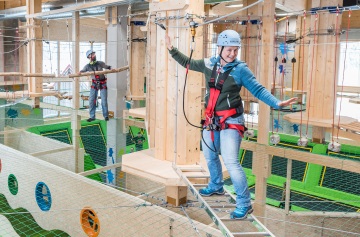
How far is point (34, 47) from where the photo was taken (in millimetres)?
5945

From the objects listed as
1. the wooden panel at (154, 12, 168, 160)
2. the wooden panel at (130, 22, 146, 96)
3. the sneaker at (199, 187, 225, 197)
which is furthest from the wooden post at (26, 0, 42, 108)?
the sneaker at (199, 187, 225, 197)

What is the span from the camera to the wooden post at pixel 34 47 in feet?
19.5

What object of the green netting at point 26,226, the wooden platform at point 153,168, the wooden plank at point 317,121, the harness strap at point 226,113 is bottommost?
the green netting at point 26,226

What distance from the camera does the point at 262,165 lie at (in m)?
4.23

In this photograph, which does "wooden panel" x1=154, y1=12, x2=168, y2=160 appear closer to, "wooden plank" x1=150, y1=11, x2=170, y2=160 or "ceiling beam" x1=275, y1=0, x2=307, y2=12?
"wooden plank" x1=150, y1=11, x2=170, y2=160

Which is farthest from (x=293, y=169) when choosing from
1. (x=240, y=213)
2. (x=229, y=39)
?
(x=229, y=39)

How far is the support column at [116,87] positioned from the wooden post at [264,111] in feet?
7.93

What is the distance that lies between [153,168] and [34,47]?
13.2 ft

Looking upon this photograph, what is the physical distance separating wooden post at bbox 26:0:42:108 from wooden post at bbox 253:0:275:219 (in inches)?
139

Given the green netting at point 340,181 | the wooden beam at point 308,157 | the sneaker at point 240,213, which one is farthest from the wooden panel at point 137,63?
the sneaker at point 240,213

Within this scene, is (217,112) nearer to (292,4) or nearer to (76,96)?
(76,96)

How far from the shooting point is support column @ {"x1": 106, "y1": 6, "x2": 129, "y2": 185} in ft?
18.8

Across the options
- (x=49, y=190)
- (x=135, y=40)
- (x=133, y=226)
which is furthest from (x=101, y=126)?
(x=133, y=226)

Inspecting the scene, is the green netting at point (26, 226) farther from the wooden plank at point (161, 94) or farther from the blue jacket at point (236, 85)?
the blue jacket at point (236, 85)
